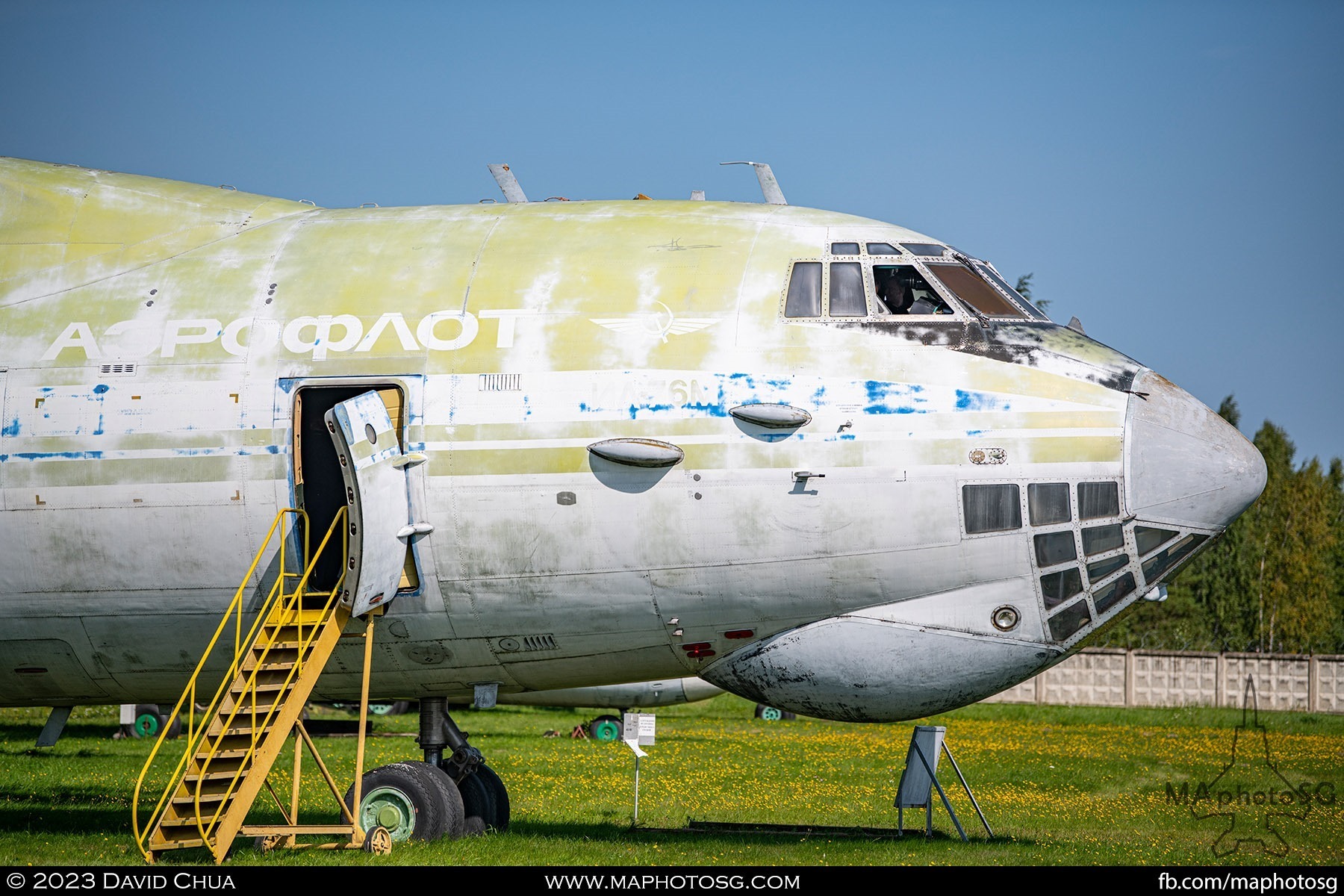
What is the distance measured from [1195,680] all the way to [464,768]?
40155 millimetres

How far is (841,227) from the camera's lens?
13.9m

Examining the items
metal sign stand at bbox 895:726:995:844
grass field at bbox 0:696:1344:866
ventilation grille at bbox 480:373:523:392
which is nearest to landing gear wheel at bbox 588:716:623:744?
grass field at bbox 0:696:1344:866

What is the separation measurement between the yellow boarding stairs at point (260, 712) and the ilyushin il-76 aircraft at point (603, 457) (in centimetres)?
31

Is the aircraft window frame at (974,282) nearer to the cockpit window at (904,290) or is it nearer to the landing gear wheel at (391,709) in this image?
the cockpit window at (904,290)

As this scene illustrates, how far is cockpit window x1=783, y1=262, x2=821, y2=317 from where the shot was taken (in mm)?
13117

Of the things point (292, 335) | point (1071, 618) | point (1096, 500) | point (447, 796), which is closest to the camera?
point (1096, 500)

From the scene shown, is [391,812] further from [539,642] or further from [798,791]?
[798,791]

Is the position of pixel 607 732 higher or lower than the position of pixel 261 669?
lower

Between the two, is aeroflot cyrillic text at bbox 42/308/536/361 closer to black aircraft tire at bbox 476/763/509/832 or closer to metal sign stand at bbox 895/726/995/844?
black aircraft tire at bbox 476/763/509/832

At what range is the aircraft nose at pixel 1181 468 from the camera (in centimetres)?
1239

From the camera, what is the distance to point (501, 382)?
12977 millimetres

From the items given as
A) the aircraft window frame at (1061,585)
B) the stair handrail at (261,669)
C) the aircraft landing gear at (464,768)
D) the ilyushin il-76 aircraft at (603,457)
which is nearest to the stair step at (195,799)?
the stair handrail at (261,669)

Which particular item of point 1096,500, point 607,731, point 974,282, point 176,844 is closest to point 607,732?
point 607,731

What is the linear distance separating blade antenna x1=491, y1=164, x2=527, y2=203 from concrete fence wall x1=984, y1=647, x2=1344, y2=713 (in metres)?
37.4
